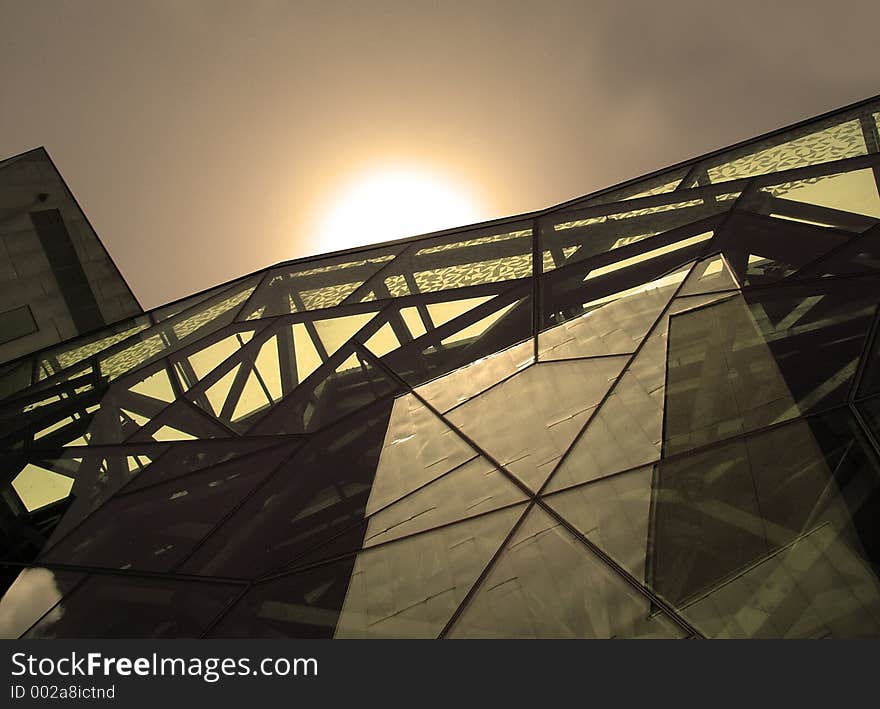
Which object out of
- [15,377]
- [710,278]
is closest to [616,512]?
[710,278]

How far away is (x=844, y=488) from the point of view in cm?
425

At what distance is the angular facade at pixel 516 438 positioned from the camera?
4402 mm

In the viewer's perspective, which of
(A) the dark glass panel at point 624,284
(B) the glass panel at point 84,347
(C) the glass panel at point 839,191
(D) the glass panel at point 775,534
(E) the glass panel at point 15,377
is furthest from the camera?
(B) the glass panel at point 84,347

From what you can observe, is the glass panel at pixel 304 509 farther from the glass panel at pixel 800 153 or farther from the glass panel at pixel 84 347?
the glass panel at pixel 800 153

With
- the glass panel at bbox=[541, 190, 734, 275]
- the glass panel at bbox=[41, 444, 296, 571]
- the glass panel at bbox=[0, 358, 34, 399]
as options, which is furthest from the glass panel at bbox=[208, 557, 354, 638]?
the glass panel at bbox=[0, 358, 34, 399]

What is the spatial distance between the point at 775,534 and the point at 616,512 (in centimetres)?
97

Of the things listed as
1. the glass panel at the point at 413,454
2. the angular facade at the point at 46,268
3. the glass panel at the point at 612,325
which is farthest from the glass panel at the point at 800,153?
the angular facade at the point at 46,268

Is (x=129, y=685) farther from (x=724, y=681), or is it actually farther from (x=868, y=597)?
(x=868, y=597)

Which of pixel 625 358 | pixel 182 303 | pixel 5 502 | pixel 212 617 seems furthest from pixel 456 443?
pixel 182 303

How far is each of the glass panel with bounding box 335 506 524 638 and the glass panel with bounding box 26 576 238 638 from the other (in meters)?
1.13

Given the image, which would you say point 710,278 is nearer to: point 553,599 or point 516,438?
point 516,438

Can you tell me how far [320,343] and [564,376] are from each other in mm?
3629

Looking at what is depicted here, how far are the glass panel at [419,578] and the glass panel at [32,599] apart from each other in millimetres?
2776

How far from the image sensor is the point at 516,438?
621cm
